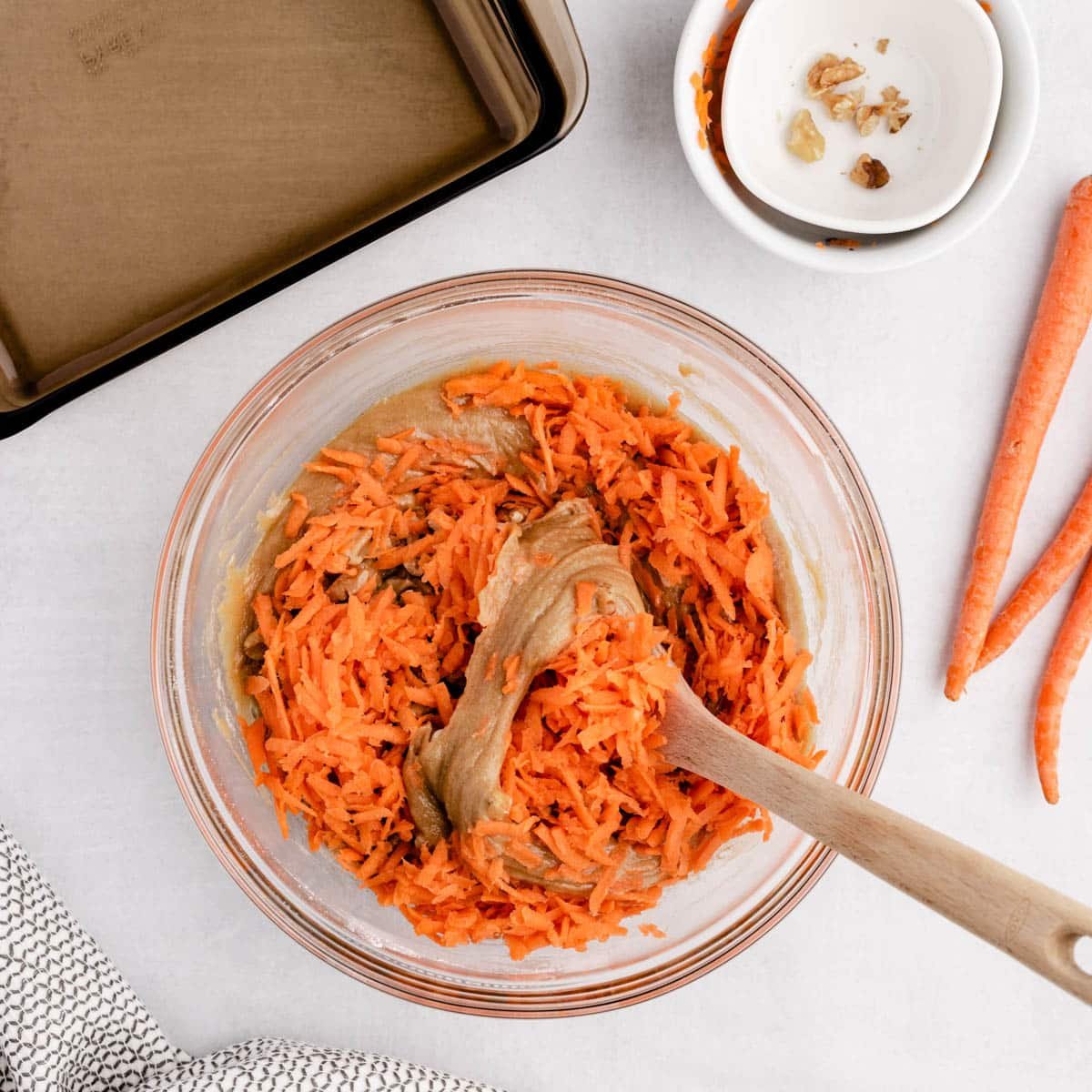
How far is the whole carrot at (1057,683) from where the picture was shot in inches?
55.1

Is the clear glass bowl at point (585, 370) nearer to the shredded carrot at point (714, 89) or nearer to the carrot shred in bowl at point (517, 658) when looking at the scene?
the carrot shred in bowl at point (517, 658)

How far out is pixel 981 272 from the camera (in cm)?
139

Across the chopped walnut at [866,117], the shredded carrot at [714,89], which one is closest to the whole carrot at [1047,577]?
the chopped walnut at [866,117]

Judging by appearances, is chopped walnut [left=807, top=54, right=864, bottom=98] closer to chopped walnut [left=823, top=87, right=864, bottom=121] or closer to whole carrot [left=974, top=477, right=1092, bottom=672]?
chopped walnut [left=823, top=87, right=864, bottom=121]

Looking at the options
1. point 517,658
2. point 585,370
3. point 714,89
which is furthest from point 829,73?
point 517,658

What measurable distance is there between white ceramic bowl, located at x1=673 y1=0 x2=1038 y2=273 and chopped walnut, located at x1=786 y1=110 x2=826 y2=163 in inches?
3.7

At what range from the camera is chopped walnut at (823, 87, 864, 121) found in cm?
130

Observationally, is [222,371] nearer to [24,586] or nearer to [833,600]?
[24,586]

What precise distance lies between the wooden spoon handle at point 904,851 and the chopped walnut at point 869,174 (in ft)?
2.36

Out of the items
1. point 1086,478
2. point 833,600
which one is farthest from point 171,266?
point 1086,478

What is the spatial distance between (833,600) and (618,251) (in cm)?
55

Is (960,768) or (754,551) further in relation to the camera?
(960,768)

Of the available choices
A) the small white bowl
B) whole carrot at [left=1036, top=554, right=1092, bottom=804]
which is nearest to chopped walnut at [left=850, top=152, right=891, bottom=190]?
the small white bowl

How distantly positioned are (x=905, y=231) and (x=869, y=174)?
0.09 meters
